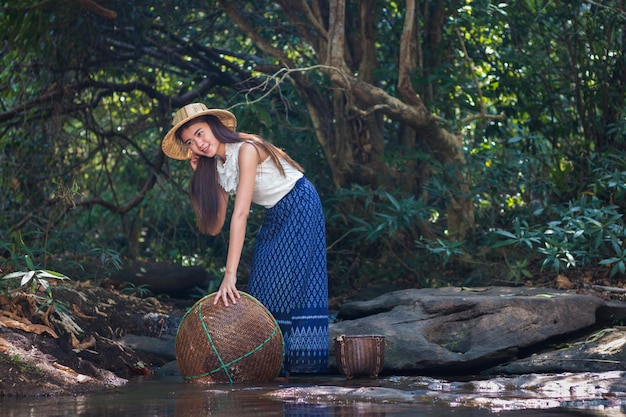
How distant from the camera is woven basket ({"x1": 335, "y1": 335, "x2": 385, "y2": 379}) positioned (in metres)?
4.55

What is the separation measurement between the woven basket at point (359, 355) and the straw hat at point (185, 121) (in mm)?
1399

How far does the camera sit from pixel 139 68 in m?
8.49

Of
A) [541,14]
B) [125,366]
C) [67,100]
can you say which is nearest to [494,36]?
[541,14]

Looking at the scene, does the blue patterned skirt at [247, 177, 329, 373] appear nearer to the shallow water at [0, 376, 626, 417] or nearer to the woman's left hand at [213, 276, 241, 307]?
the woman's left hand at [213, 276, 241, 307]

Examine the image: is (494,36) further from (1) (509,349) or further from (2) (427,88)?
(1) (509,349)

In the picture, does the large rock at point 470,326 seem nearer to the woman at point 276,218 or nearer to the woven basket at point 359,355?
the woven basket at point 359,355

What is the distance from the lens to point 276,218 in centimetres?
492

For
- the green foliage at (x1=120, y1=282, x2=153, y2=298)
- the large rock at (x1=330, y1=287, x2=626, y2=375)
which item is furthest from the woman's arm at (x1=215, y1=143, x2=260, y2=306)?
the green foliage at (x1=120, y1=282, x2=153, y2=298)

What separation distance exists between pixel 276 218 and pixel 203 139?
1.96 ft

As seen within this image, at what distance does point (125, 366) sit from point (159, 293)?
100 inches

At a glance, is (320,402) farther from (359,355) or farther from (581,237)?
(581,237)

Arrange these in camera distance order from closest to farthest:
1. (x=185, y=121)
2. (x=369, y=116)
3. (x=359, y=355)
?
(x=359, y=355)
(x=185, y=121)
(x=369, y=116)

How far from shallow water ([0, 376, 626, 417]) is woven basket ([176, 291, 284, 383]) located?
122 millimetres

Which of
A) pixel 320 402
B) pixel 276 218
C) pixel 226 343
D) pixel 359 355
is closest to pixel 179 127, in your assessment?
pixel 276 218
